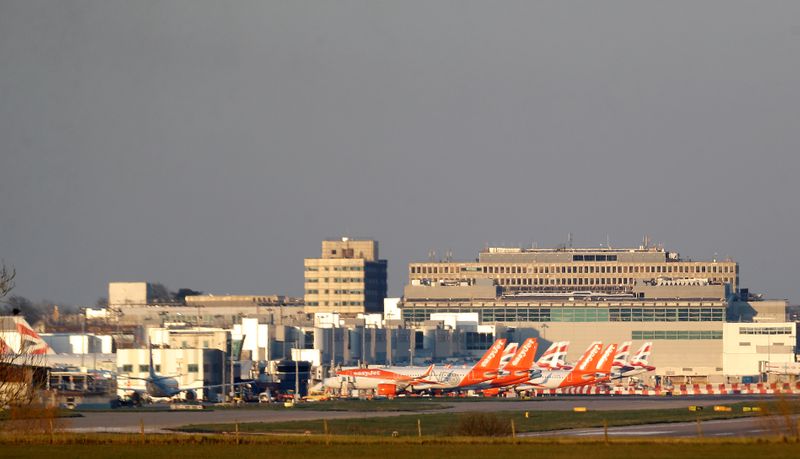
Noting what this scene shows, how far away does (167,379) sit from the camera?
508 ft

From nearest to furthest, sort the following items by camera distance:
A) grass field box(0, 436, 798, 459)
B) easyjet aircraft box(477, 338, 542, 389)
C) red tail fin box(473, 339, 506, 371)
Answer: grass field box(0, 436, 798, 459)
easyjet aircraft box(477, 338, 542, 389)
red tail fin box(473, 339, 506, 371)

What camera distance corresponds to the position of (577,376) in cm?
18725

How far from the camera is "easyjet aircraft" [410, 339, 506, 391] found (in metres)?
180

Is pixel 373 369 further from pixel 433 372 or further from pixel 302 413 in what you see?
pixel 302 413

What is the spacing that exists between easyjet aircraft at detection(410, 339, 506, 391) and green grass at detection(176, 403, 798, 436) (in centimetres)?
5393

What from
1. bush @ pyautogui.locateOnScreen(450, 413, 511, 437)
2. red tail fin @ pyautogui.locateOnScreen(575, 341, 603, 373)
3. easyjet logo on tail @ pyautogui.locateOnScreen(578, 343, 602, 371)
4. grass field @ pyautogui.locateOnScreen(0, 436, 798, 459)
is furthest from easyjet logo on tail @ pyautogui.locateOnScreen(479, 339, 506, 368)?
grass field @ pyautogui.locateOnScreen(0, 436, 798, 459)

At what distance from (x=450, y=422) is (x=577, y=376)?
81908 mm

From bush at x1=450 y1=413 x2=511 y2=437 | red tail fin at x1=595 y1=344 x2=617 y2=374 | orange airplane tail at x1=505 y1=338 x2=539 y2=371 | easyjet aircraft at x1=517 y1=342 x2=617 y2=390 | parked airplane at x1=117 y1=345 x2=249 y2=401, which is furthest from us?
red tail fin at x1=595 y1=344 x2=617 y2=374

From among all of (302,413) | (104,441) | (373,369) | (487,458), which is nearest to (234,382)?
(373,369)

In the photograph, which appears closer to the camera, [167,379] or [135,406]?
[135,406]

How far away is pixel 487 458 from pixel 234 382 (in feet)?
330

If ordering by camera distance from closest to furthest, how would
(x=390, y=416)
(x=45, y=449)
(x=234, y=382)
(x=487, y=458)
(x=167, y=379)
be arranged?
(x=487, y=458)
(x=45, y=449)
(x=390, y=416)
(x=167, y=379)
(x=234, y=382)

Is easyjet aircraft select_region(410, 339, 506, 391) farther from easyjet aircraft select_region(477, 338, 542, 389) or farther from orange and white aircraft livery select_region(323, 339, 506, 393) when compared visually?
easyjet aircraft select_region(477, 338, 542, 389)

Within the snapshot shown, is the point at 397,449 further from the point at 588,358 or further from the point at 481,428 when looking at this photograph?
the point at 588,358
